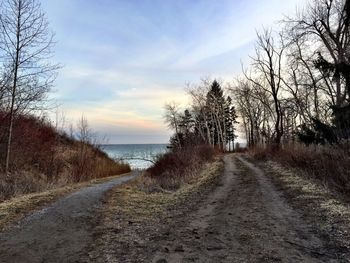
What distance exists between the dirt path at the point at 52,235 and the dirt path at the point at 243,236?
1452mm

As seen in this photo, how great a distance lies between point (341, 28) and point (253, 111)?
28998 millimetres

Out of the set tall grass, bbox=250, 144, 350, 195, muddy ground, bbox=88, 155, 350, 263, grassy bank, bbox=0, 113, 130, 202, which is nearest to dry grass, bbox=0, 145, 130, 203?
grassy bank, bbox=0, 113, 130, 202

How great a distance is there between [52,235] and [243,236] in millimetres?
3389

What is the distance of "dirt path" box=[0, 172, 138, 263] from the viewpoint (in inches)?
233

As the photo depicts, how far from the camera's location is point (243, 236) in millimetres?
6770

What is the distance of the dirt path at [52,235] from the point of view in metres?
5.91

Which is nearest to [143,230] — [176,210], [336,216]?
[176,210]

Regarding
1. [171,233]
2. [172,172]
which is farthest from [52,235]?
[172,172]

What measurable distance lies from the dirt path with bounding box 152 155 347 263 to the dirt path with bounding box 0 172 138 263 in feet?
4.76

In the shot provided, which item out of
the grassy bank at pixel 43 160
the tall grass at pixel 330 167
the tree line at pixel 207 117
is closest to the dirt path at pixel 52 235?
the grassy bank at pixel 43 160

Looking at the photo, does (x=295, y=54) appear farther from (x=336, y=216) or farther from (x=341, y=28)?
(x=336, y=216)

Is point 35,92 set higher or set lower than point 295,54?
lower

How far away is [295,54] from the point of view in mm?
39031

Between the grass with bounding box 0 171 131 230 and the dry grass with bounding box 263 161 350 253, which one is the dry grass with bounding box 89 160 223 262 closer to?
the grass with bounding box 0 171 131 230
